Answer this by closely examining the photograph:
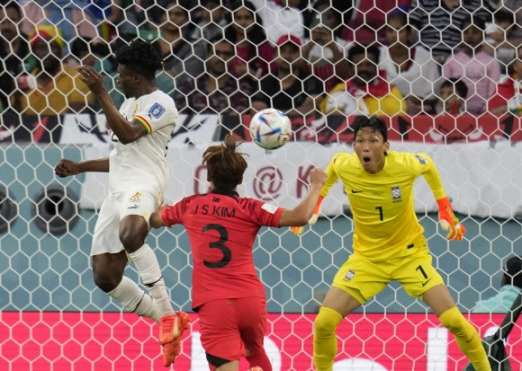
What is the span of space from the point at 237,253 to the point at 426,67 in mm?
2862

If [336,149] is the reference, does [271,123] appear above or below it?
above

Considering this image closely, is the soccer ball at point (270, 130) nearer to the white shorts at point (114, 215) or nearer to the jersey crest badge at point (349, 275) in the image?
the white shorts at point (114, 215)

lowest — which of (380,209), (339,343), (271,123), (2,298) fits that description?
(2,298)

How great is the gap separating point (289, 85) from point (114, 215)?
6.59ft

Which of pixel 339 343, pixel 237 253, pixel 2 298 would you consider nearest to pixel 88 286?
pixel 2 298

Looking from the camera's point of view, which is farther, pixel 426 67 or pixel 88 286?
pixel 426 67

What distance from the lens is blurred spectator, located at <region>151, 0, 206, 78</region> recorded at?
24.3 feet

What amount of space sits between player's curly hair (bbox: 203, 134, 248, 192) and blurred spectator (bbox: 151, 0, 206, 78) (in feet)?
8.45

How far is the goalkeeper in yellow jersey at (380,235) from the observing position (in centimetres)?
560

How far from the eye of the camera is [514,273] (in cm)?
632

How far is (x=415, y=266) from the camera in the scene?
568 cm

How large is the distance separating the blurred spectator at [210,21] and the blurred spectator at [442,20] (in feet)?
4.00

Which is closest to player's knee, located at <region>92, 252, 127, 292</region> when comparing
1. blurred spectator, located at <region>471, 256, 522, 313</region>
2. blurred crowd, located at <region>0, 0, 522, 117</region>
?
blurred crowd, located at <region>0, 0, 522, 117</region>

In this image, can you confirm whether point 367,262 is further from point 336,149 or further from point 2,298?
point 2,298
